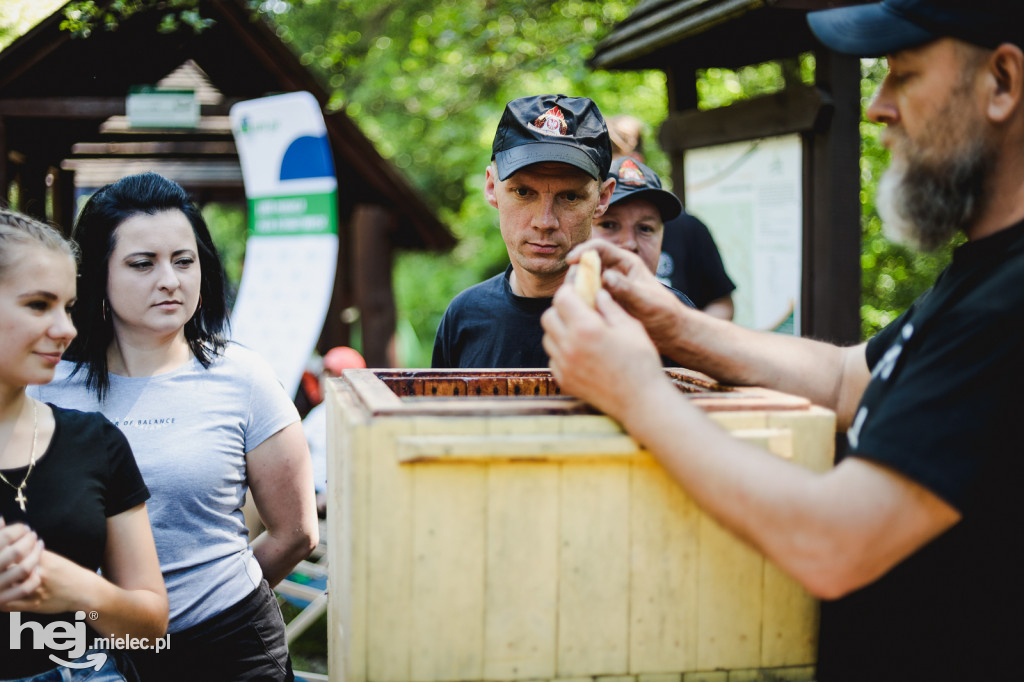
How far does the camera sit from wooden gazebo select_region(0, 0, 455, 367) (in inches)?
199

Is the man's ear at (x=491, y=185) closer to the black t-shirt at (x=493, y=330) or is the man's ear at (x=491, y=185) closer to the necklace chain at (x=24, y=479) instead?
the black t-shirt at (x=493, y=330)

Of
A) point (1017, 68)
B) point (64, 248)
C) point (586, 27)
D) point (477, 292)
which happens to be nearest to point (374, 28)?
point (586, 27)

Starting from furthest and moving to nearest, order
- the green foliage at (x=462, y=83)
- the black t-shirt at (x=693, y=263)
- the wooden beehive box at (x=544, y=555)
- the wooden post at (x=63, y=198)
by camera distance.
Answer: the green foliage at (x=462, y=83) → the wooden post at (x=63, y=198) → the black t-shirt at (x=693, y=263) → the wooden beehive box at (x=544, y=555)

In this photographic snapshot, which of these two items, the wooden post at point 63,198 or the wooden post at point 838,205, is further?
the wooden post at point 63,198

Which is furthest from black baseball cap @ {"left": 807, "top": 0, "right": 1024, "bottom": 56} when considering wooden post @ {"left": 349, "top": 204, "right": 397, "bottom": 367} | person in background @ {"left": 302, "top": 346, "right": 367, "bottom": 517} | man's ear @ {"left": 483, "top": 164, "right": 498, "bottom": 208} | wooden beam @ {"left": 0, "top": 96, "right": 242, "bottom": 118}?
wooden post @ {"left": 349, "top": 204, "right": 397, "bottom": 367}

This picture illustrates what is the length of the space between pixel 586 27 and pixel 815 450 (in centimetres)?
694

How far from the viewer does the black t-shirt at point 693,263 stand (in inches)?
152

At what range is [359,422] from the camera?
1.25 meters

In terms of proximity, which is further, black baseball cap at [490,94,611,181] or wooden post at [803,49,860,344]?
wooden post at [803,49,860,344]

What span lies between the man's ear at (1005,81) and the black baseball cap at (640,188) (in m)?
1.74

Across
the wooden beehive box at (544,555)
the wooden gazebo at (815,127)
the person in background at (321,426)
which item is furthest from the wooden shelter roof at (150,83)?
the wooden beehive box at (544,555)

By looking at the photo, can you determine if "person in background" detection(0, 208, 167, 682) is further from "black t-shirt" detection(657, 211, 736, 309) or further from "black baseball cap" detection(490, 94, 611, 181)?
"black t-shirt" detection(657, 211, 736, 309)

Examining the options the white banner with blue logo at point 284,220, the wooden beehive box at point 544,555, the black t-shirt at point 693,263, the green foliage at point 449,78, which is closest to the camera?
the wooden beehive box at point 544,555

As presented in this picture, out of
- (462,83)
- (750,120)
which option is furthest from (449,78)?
(750,120)
